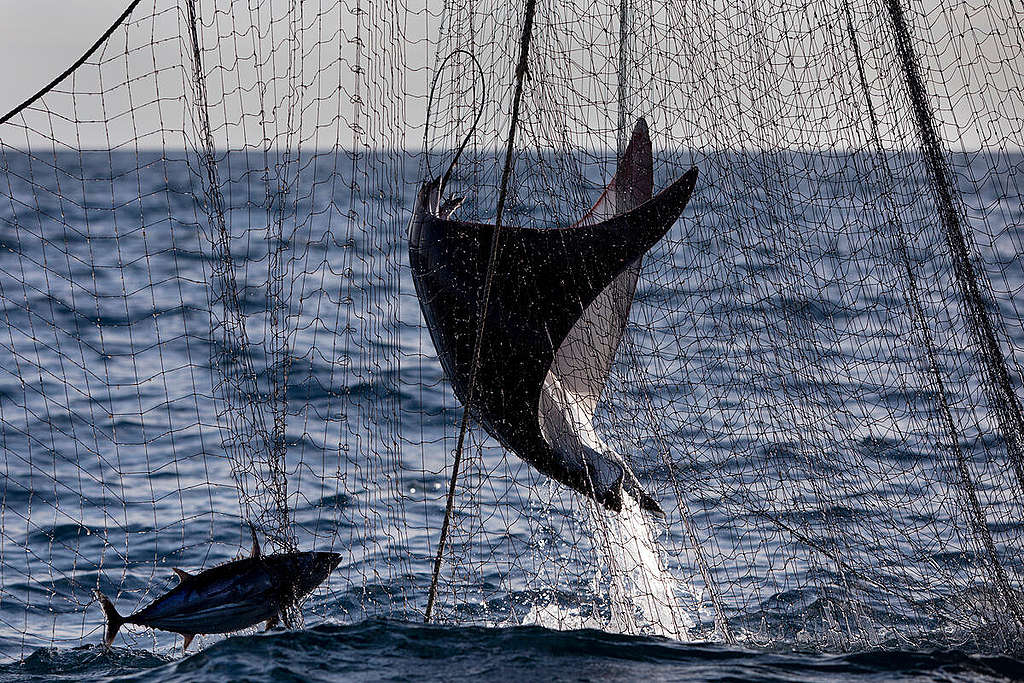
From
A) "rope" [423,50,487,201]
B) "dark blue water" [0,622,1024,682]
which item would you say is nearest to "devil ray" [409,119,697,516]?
"rope" [423,50,487,201]

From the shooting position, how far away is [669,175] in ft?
23.9

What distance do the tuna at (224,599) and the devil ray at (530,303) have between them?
1.33 m

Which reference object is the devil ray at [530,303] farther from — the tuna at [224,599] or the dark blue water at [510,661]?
the tuna at [224,599]

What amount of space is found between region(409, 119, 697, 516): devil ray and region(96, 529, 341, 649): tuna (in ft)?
4.36

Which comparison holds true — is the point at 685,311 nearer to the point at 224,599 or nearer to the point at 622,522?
the point at 622,522

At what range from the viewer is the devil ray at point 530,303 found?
5570 mm

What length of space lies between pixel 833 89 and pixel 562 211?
188 centimetres

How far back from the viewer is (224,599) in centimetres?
477

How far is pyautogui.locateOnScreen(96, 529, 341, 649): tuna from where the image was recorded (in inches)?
187

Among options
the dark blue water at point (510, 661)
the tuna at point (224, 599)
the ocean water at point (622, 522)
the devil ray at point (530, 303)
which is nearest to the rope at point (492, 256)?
the devil ray at point (530, 303)

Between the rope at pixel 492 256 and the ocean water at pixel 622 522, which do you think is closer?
the rope at pixel 492 256

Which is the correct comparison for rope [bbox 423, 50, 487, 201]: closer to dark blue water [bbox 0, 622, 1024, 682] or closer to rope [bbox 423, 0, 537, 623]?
rope [bbox 423, 0, 537, 623]

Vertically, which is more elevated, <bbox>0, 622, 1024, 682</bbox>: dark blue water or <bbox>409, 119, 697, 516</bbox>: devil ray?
<bbox>409, 119, 697, 516</bbox>: devil ray

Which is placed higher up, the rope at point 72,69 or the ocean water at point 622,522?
the rope at point 72,69
